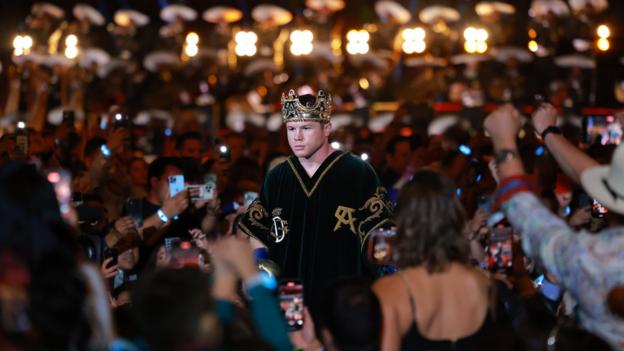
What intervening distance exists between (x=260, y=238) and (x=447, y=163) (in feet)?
14.9

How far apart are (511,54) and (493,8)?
7.16 feet

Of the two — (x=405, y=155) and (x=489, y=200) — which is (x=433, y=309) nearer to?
(x=489, y=200)

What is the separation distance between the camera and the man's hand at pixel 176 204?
858cm

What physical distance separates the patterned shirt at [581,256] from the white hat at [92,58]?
2680 cm

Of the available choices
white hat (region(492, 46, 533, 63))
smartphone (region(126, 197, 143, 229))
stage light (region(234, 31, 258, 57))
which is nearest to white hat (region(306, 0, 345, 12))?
stage light (region(234, 31, 258, 57))

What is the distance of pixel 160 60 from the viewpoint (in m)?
34.2

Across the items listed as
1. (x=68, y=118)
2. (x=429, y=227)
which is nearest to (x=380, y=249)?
(x=429, y=227)

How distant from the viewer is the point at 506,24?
110ft

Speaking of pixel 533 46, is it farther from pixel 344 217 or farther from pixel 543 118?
pixel 543 118

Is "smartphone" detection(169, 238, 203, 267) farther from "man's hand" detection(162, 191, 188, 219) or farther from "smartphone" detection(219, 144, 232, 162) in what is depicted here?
"smartphone" detection(219, 144, 232, 162)

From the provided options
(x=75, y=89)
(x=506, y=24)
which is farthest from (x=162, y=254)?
(x=506, y=24)

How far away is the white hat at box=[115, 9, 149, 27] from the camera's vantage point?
34469 mm

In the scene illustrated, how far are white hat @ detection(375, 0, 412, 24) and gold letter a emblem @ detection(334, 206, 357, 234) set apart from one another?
2619cm

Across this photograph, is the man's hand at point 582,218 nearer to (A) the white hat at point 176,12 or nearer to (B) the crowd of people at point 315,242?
(B) the crowd of people at point 315,242
